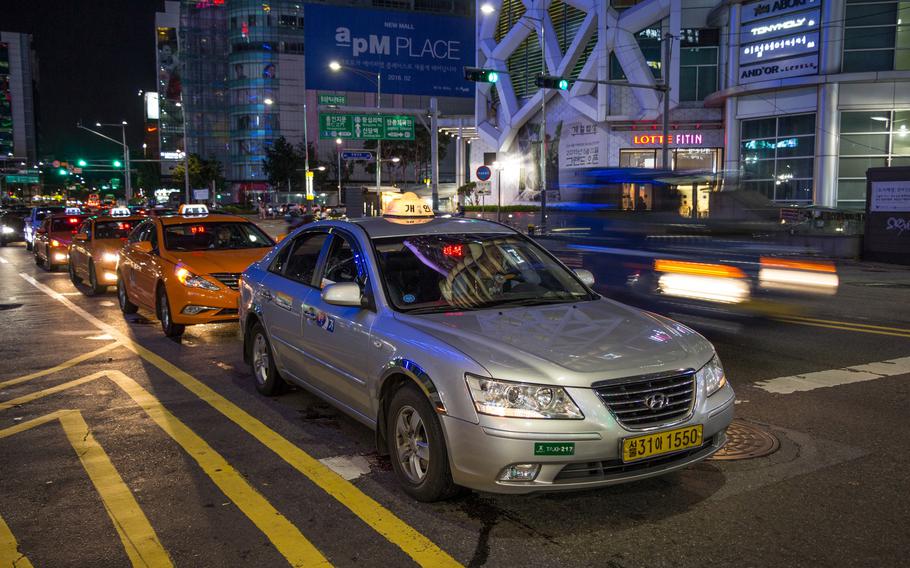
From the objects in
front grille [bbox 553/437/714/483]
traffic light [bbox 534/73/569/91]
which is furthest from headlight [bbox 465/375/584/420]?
traffic light [bbox 534/73/569/91]

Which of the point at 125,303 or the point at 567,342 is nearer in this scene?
the point at 567,342

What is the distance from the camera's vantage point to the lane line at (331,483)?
3764 millimetres

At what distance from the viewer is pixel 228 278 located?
32.4 ft

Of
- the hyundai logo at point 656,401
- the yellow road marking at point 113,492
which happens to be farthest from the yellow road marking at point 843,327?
the yellow road marking at point 113,492

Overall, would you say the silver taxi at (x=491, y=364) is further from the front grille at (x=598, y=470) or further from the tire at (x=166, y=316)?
the tire at (x=166, y=316)

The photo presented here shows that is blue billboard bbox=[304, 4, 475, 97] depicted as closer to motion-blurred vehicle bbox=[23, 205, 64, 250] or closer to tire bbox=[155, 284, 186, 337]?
motion-blurred vehicle bbox=[23, 205, 64, 250]

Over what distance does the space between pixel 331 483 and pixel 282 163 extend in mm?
95193

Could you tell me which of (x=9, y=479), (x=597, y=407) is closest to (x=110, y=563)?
(x=9, y=479)

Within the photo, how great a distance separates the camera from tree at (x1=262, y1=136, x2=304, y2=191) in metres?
96.1

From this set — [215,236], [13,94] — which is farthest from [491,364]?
[13,94]

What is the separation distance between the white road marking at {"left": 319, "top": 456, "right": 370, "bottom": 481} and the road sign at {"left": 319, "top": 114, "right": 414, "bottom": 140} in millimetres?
33304

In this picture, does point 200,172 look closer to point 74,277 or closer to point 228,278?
point 74,277

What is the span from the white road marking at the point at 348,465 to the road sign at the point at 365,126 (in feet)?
109

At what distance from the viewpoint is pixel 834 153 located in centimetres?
3319
